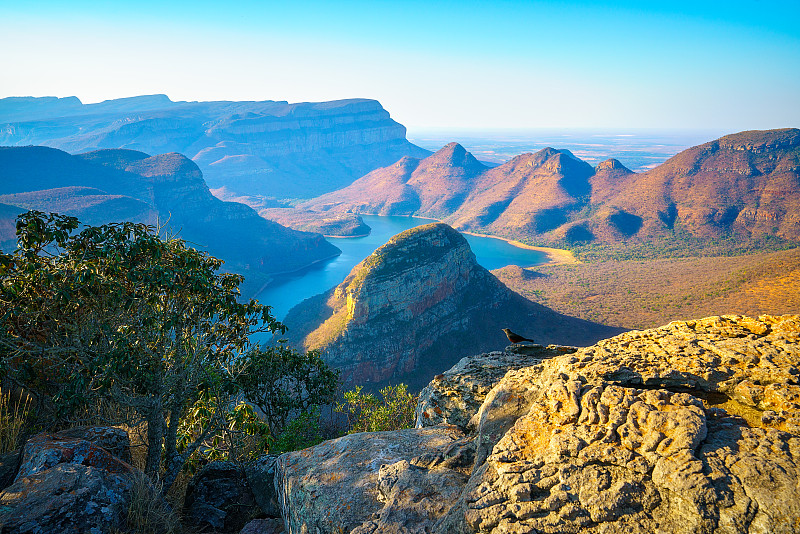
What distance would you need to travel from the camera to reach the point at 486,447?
503 centimetres

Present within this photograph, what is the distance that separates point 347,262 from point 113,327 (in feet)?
399

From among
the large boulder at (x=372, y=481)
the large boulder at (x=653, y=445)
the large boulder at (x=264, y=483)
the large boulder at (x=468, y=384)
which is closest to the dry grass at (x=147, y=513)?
the large boulder at (x=264, y=483)

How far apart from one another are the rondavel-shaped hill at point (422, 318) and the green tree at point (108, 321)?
1637 inches

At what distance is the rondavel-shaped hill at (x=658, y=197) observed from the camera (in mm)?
110125

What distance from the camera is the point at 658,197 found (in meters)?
128

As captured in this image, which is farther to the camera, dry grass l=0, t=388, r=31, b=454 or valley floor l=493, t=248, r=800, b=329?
valley floor l=493, t=248, r=800, b=329

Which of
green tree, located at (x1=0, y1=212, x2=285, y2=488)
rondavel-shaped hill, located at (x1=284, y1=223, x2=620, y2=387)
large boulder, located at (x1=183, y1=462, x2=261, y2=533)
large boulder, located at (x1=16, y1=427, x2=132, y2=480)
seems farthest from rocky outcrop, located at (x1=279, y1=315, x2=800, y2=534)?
rondavel-shaped hill, located at (x1=284, y1=223, x2=620, y2=387)

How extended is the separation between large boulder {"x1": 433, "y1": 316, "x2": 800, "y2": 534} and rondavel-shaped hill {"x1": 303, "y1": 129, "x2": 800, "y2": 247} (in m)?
128

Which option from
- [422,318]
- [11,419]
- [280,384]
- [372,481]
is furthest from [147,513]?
[422,318]

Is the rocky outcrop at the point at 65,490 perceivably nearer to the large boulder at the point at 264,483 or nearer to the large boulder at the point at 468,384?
the large boulder at the point at 264,483

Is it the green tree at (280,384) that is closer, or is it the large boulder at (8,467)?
the large boulder at (8,467)

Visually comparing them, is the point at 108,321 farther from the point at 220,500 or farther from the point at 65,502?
the point at 220,500

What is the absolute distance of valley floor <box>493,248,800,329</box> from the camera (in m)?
53.3

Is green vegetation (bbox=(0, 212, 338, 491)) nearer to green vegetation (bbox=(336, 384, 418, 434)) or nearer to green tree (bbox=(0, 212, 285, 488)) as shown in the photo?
green tree (bbox=(0, 212, 285, 488))
